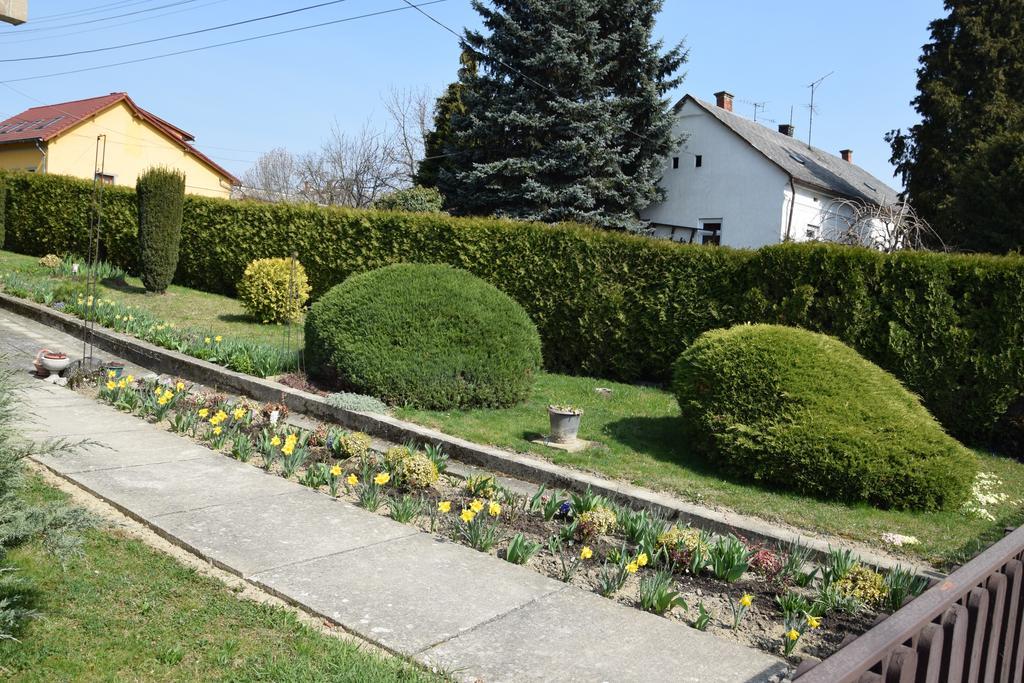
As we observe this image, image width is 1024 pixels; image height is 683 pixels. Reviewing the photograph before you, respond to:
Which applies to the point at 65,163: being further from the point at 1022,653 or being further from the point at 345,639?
the point at 1022,653

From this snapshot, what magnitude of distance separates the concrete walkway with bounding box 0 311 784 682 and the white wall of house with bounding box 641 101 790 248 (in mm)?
19091

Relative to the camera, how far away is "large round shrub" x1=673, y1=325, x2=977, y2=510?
607 centimetres

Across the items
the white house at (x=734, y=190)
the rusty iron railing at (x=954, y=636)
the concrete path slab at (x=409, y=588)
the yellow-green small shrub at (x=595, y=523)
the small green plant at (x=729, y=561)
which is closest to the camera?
the rusty iron railing at (x=954, y=636)

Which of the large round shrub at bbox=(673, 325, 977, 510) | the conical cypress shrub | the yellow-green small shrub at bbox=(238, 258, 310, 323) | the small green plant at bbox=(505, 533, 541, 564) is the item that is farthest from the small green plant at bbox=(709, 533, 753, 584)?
the conical cypress shrub

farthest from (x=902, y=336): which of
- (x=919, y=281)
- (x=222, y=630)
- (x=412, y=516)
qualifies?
(x=222, y=630)

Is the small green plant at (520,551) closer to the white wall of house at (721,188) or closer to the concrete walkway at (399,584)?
the concrete walkway at (399,584)

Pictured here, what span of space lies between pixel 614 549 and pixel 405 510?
54.8 inches

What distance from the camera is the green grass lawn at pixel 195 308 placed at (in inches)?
494

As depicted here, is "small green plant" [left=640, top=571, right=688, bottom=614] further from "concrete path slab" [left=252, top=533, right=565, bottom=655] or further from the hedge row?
the hedge row

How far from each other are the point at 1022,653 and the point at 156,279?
618 inches

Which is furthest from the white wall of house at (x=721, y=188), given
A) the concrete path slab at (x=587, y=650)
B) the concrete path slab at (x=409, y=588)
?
the concrete path slab at (x=587, y=650)

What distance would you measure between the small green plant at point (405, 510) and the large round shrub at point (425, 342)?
3.12 meters

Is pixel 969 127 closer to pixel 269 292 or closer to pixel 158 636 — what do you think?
pixel 269 292

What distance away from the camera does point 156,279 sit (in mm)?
15297
